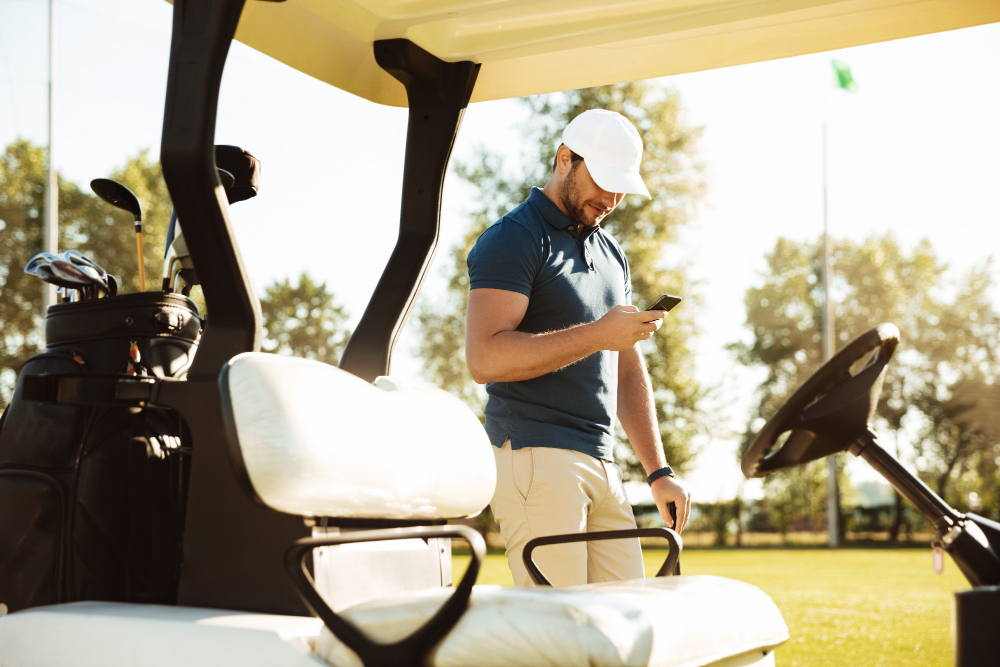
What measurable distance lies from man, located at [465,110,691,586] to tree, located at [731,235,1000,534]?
2230 cm

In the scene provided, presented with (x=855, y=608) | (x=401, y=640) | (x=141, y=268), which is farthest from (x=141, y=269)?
(x=855, y=608)

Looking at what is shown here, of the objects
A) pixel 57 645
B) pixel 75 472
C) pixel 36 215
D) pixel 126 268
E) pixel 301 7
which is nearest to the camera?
pixel 57 645

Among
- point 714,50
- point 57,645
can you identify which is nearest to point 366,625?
point 57,645

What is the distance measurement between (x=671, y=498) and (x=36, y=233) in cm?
1755

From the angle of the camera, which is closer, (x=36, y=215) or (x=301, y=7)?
(x=301, y=7)

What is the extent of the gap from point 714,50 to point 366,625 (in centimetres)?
150

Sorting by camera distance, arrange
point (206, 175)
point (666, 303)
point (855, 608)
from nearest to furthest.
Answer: point (206, 175)
point (666, 303)
point (855, 608)

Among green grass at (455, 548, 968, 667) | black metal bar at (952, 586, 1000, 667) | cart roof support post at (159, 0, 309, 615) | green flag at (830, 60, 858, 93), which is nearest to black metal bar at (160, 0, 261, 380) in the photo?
cart roof support post at (159, 0, 309, 615)

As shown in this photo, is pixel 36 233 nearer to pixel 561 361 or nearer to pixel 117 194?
pixel 117 194

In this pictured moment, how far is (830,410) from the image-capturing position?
4.45ft

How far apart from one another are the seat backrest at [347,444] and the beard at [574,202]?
877mm

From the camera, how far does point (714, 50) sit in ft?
6.66

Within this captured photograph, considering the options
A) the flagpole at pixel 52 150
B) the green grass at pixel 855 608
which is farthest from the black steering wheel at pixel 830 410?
the flagpole at pixel 52 150

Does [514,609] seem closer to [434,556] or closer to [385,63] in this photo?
[434,556]
